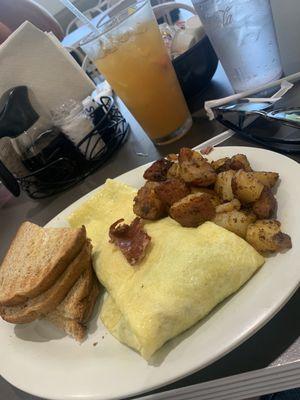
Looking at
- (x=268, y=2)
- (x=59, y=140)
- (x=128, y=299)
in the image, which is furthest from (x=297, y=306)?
(x=59, y=140)

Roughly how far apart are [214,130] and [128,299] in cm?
58

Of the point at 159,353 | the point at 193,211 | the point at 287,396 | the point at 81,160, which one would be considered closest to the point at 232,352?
the point at 159,353

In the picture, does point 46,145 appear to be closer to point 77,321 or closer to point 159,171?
point 159,171

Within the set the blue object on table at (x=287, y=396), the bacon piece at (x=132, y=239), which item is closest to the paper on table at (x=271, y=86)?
the bacon piece at (x=132, y=239)

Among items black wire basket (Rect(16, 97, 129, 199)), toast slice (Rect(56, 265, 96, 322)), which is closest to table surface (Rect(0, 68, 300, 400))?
black wire basket (Rect(16, 97, 129, 199))

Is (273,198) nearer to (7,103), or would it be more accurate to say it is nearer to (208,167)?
(208,167)

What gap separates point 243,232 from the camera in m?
0.58

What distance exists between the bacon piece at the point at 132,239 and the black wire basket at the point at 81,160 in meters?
0.55

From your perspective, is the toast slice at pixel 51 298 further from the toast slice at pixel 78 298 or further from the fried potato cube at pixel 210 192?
the fried potato cube at pixel 210 192

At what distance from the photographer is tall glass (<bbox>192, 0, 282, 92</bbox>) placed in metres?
0.83

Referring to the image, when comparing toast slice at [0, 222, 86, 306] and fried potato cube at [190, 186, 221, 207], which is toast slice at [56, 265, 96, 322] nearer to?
toast slice at [0, 222, 86, 306]

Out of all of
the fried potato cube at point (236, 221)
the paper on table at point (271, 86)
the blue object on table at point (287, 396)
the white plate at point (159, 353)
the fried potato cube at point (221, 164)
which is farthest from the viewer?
the blue object on table at point (287, 396)

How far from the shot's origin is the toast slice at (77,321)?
1.99 feet

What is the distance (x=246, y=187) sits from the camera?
0.60m
